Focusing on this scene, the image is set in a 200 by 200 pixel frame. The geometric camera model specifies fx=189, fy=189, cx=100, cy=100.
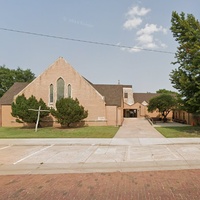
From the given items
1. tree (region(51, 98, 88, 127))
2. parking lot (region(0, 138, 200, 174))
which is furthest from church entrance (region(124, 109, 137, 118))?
parking lot (region(0, 138, 200, 174))

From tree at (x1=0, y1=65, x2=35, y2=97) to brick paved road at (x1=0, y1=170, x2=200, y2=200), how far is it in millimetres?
50593

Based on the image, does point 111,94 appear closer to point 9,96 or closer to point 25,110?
point 25,110

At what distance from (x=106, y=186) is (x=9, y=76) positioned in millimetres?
53167

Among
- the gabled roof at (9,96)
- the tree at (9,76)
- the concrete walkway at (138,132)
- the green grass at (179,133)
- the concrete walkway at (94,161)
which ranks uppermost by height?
the tree at (9,76)

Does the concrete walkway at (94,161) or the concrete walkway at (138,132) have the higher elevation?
the concrete walkway at (94,161)

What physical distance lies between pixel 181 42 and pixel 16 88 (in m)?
25.9

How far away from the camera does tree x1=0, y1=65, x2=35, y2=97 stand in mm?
50844

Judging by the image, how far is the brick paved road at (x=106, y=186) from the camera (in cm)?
463

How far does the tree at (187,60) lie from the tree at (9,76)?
153 feet

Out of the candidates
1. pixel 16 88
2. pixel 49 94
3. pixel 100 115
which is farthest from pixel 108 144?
pixel 16 88

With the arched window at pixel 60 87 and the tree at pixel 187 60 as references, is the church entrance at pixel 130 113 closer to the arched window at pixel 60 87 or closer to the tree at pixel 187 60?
the arched window at pixel 60 87

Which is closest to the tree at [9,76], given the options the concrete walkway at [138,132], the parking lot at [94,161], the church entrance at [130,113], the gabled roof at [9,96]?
the gabled roof at [9,96]

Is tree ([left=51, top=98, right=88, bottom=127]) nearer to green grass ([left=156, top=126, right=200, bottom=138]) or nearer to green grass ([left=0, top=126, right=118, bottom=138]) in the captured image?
green grass ([left=0, top=126, right=118, bottom=138])

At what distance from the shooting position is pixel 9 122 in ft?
87.5
